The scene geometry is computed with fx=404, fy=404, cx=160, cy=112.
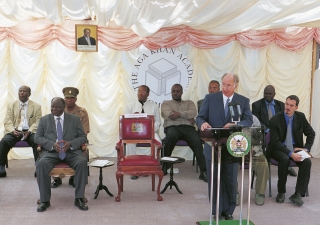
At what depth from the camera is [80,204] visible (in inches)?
205

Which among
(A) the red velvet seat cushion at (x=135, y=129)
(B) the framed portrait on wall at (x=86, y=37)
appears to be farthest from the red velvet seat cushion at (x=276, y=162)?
(B) the framed portrait on wall at (x=86, y=37)

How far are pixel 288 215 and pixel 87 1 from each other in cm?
402

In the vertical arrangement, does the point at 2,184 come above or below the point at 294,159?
below

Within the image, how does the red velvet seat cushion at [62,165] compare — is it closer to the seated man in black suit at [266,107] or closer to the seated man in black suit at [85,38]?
the seated man in black suit at [85,38]

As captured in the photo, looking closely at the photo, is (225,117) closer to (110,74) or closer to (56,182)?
(56,182)

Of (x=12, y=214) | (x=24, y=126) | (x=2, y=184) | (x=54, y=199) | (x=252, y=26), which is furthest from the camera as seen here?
(x=252, y=26)

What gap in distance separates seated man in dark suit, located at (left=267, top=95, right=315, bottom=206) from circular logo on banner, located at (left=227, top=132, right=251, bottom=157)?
2.12m

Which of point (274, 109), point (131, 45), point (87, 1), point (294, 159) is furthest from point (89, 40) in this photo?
point (294, 159)

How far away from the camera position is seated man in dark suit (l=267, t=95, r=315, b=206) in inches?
221

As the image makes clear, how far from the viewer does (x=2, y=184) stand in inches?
247

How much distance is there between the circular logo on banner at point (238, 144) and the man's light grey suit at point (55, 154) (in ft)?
7.64

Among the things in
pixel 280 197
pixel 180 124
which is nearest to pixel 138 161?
pixel 180 124

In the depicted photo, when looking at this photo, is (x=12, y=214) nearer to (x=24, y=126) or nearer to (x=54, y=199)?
(x=54, y=199)

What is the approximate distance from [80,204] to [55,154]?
763mm
